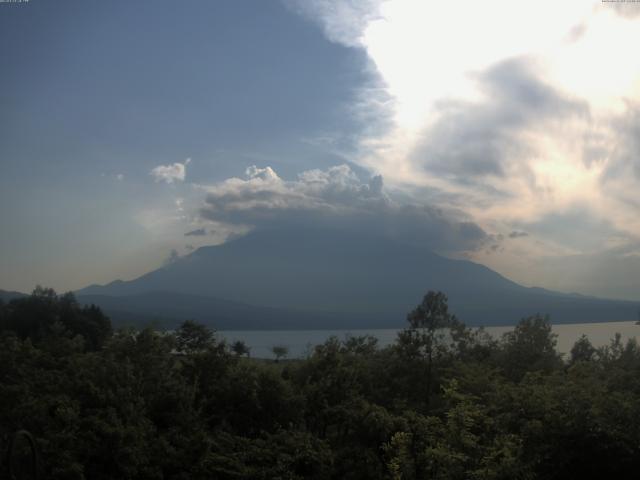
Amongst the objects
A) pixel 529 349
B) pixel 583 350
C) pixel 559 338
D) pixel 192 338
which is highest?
pixel 192 338

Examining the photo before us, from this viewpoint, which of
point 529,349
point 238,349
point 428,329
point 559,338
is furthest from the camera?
point 559,338

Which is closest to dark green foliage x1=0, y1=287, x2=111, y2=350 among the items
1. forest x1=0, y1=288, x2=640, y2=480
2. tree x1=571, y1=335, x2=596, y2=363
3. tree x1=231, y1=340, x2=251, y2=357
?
tree x1=231, y1=340, x2=251, y2=357

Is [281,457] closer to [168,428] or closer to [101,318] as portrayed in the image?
[168,428]

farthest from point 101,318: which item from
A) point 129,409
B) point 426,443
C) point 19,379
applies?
point 426,443

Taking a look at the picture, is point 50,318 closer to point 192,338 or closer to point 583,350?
point 192,338

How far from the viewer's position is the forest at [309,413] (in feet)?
46.8

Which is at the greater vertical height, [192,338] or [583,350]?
[192,338]

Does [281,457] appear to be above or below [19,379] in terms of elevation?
below

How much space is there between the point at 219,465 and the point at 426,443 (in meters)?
5.94

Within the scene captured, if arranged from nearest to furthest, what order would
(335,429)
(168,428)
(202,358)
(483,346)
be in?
(168,428)
(335,429)
(202,358)
(483,346)

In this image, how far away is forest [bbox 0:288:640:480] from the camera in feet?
46.8

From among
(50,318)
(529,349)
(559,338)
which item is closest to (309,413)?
(529,349)

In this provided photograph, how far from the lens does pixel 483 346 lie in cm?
3078

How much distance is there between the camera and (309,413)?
2119cm
